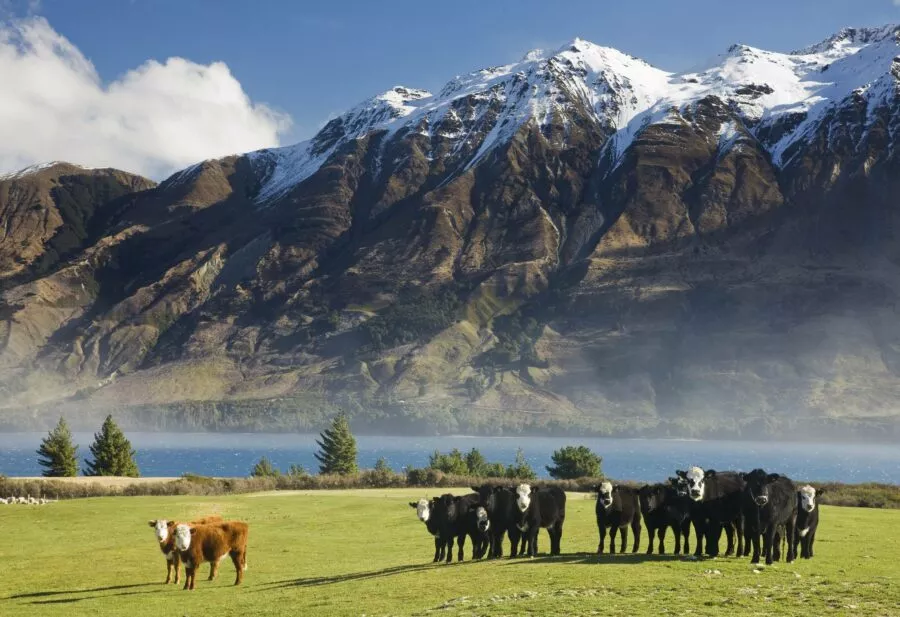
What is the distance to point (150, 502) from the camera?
53.5 metres

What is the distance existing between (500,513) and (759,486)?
22.9 feet

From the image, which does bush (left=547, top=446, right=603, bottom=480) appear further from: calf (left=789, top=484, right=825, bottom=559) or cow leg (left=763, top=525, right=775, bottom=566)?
cow leg (left=763, top=525, right=775, bottom=566)

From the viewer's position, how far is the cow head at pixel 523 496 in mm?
26688

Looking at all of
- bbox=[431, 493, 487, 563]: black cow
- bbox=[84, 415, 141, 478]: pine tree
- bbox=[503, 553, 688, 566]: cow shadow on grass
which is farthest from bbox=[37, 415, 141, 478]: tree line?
bbox=[503, 553, 688, 566]: cow shadow on grass

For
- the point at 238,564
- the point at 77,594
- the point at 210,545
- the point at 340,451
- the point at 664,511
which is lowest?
the point at 77,594

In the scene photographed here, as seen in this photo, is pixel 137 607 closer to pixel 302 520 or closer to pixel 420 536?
pixel 420 536

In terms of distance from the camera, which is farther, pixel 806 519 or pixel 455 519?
pixel 455 519

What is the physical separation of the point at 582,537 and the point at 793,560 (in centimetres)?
902

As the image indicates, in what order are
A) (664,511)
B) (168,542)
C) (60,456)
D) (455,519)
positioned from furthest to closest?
(60,456), (455,519), (664,511), (168,542)

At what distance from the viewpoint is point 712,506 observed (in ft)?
83.9

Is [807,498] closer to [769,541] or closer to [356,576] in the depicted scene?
[769,541]

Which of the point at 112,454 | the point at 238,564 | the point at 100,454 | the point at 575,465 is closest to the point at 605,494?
the point at 238,564

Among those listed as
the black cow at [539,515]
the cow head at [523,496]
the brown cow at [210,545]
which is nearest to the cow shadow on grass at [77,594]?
the brown cow at [210,545]

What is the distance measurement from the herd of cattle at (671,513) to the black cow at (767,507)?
23 millimetres
